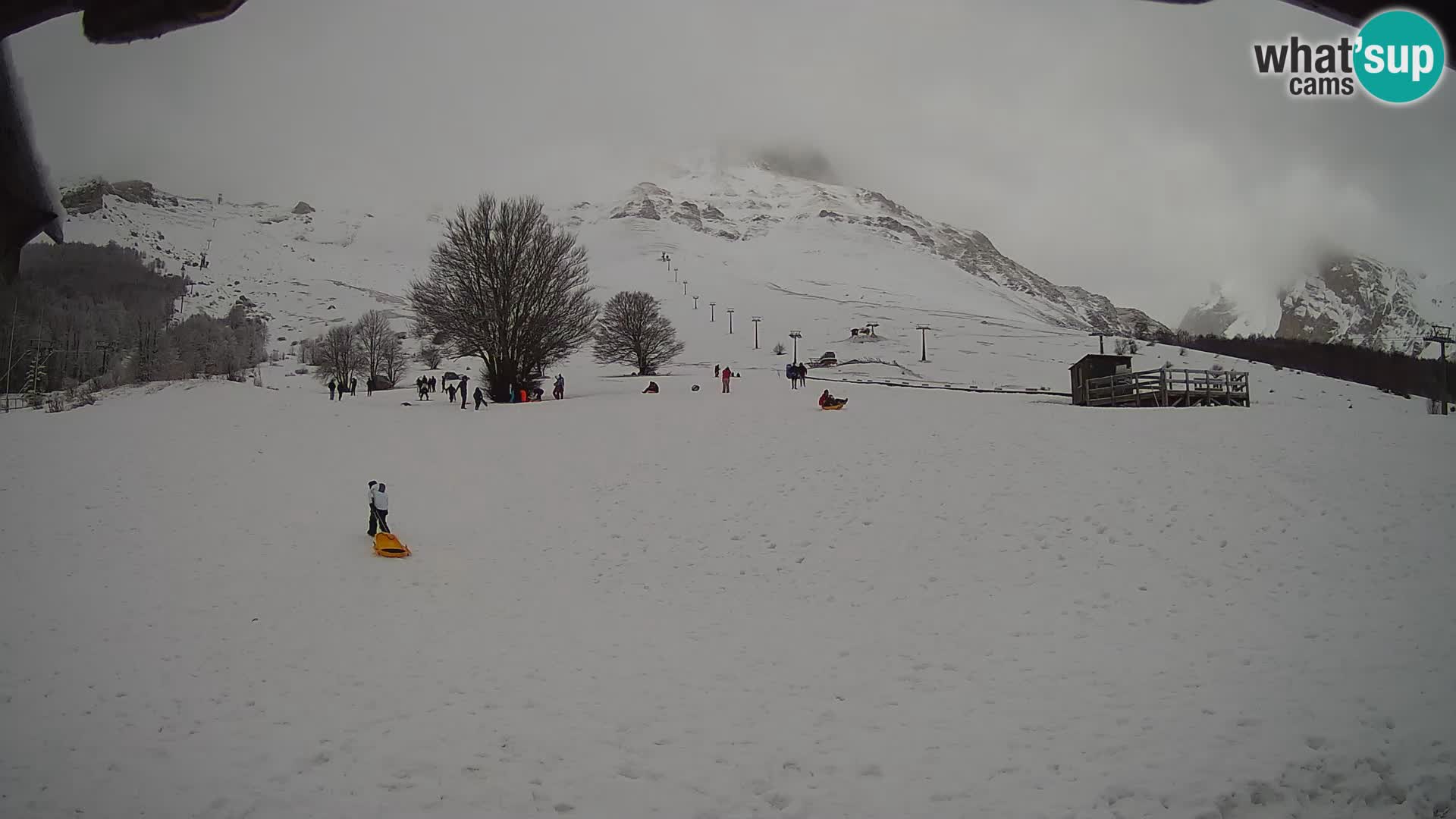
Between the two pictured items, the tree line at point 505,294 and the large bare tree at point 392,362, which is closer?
the tree line at point 505,294

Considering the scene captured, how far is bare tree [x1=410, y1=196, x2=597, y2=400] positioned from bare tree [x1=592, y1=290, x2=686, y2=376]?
87.0ft

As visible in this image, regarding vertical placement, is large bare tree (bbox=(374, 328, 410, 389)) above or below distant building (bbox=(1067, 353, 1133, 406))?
above

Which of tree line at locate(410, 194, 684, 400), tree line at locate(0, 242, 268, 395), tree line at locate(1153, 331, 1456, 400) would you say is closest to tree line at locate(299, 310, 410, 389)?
tree line at locate(410, 194, 684, 400)

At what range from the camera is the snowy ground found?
7.43 metres

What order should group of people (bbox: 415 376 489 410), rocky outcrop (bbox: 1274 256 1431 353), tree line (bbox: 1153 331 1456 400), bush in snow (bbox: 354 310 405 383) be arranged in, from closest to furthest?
group of people (bbox: 415 376 489 410) < tree line (bbox: 1153 331 1456 400) < rocky outcrop (bbox: 1274 256 1431 353) < bush in snow (bbox: 354 310 405 383)

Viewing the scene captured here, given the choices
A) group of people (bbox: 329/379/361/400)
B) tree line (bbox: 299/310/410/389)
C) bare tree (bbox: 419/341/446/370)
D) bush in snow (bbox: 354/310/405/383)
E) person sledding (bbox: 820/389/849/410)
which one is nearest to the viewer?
person sledding (bbox: 820/389/849/410)

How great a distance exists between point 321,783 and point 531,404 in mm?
31534

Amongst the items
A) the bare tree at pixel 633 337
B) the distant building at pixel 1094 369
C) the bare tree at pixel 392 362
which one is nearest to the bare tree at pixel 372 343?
the bare tree at pixel 392 362

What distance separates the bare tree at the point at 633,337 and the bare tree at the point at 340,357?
1067 inches

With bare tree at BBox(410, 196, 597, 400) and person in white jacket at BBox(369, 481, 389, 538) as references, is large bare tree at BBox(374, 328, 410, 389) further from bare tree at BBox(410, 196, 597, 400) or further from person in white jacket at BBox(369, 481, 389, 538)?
person in white jacket at BBox(369, 481, 389, 538)

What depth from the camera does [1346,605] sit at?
37.4ft

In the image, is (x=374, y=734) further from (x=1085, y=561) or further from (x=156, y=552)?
(x=1085, y=561)

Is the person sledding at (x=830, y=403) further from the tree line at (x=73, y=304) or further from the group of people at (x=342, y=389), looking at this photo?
the group of people at (x=342, y=389)

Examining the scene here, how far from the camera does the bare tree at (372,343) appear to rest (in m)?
82.2
